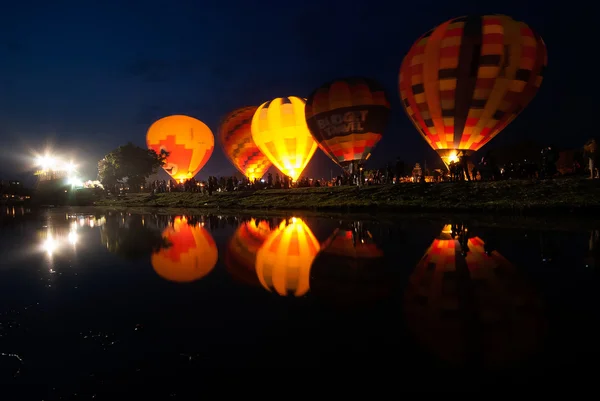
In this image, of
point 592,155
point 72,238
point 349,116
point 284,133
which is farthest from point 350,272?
point 284,133

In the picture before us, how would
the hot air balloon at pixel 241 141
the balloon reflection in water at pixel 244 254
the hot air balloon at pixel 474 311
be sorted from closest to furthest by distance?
the hot air balloon at pixel 474 311, the balloon reflection in water at pixel 244 254, the hot air balloon at pixel 241 141

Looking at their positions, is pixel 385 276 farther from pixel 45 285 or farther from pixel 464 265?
pixel 45 285

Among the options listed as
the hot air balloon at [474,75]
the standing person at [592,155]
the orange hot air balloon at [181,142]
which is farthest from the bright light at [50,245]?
the orange hot air balloon at [181,142]

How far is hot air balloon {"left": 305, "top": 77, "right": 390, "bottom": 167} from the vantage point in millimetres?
27062

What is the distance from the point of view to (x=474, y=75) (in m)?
20.4

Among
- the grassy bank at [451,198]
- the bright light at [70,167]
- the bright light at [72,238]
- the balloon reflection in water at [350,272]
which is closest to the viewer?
the balloon reflection in water at [350,272]

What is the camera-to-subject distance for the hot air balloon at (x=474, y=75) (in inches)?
795

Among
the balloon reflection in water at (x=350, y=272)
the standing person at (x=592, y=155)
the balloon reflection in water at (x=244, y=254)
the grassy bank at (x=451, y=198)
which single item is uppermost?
the standing person at (x=592, y=155)

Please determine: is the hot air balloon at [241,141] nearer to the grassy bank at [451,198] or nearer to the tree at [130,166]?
the tree at [130,166]

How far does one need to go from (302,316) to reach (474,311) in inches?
67.1

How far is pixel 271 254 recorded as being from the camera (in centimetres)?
760

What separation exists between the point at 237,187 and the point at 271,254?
1214 inches

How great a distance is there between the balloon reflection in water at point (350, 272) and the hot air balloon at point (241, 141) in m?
33.4

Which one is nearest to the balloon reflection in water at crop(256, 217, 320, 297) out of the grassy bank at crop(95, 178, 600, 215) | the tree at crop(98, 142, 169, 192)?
the grassy bank at crop(95, 178, 600, 215)
